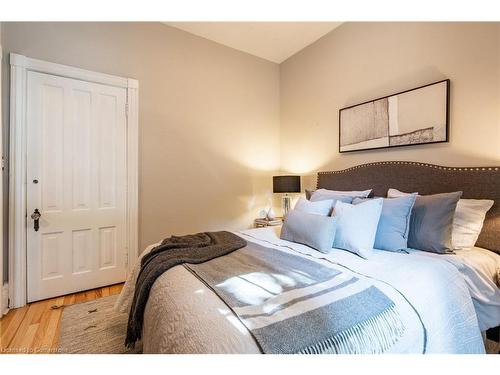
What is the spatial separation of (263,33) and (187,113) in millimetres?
1335

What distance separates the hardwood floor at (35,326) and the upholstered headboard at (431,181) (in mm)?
→ 2749

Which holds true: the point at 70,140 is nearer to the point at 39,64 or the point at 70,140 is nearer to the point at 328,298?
the point at 39,64

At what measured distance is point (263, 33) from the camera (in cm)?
294

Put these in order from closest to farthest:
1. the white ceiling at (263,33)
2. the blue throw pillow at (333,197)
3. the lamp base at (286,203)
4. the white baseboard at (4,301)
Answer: the white baseboard at (4,301), the blue throw pillow at (333,197), the white ceiling at (263,33), the lamp base at (286,203)

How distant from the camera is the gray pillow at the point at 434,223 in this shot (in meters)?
1.60

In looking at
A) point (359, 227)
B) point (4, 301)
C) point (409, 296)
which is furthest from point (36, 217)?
point (409, 296)

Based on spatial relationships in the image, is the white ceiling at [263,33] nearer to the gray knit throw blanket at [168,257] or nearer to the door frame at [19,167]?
the door frame at [19,167]

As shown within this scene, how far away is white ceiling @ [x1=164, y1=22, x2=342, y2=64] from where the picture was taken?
2771 millimetres

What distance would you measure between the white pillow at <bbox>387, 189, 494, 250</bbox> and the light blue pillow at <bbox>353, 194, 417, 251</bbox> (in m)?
0.31

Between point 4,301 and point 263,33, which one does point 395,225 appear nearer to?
point 263,33

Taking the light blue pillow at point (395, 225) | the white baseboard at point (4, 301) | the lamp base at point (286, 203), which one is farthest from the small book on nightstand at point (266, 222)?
the white baseboard at point (4, 301)

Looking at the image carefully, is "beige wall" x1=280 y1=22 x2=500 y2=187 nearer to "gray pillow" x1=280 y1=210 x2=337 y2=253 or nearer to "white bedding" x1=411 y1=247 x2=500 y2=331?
"white bedding" x1=411 y1=247 x2=500 y2=331
